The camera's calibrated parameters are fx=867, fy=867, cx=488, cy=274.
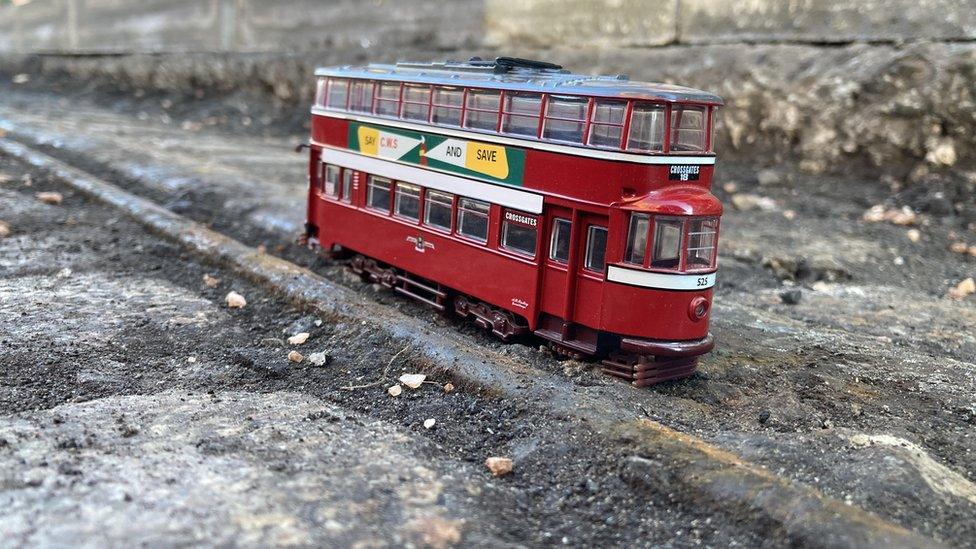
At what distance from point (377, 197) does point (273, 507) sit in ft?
19.0

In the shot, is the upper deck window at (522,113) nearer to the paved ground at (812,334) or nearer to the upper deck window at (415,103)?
the upper deck window at (415,103)

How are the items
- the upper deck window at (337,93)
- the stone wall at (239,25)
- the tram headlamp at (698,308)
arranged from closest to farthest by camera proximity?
the tram headlamp at (698,308)
the upper deck window at (337,93)
the stone wall at (239,25)

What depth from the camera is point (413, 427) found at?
7.66 meters

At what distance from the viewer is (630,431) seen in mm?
7074

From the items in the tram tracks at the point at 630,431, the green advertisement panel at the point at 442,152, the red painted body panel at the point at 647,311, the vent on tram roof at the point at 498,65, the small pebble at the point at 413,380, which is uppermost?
the vent on tram roof at the point at 498,65

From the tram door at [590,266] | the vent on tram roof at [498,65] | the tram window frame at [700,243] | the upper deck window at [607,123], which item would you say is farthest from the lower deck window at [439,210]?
the tram window frame at [700,243]

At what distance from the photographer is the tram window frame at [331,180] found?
11.8 m

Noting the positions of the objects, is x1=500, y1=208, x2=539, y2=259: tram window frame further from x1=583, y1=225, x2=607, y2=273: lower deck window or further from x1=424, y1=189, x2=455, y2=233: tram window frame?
Result: x1=424, y1=189, x2=455, y2=233: tram window frame

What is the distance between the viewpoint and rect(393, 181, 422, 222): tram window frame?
33.6 feet

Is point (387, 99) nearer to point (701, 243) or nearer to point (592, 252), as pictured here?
point (592, 252)

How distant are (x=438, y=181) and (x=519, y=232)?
4.54 ft

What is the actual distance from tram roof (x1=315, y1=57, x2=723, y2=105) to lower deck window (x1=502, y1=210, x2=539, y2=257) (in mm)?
1279

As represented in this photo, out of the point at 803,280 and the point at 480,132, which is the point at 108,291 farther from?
the point at 803,280

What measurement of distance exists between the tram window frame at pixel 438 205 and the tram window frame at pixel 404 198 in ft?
0.46
